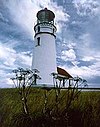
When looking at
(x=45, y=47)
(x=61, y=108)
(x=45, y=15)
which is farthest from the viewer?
(x=45, y=15)

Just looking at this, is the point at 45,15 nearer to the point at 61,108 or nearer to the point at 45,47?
the point at 45,47

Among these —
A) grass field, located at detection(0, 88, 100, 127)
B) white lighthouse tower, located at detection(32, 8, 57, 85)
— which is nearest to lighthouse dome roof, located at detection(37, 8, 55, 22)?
white lighthouse tower, located at detection(32, 8, 57, 85)

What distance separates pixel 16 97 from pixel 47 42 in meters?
11.2

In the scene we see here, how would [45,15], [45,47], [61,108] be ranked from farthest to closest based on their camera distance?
1. [45,15]
2. [45,47]
3. [61,108]

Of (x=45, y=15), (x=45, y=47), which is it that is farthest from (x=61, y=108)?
(x=45, y=15)

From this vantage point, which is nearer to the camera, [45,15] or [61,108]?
[61,108]

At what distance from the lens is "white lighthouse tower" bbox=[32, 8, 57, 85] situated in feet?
54.2

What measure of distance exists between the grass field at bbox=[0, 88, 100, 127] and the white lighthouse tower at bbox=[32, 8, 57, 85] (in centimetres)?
944

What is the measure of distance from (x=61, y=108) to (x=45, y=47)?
1170 centimetres

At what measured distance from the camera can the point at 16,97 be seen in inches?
271

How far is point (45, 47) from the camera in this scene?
690 inches

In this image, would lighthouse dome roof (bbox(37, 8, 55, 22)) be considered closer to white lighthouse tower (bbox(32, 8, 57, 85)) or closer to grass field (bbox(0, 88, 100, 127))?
white lighthouse tower (bbox(32, 8, 57, 85))

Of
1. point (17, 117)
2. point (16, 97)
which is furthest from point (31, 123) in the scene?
point (16, 97)

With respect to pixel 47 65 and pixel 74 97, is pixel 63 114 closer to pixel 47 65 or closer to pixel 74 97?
pixel 74 97
